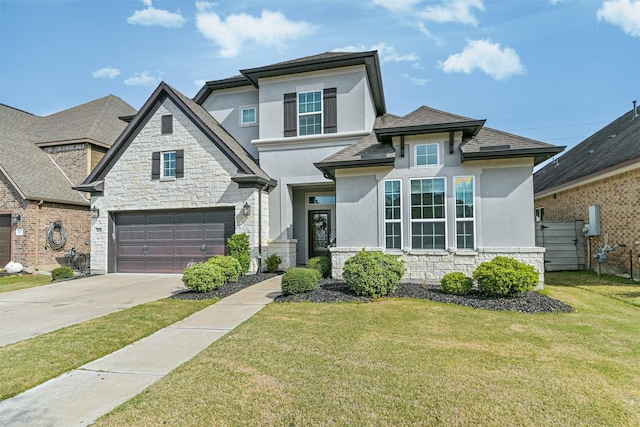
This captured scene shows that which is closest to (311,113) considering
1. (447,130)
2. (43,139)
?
(447,130)

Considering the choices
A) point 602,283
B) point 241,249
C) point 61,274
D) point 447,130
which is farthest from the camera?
point 61,274

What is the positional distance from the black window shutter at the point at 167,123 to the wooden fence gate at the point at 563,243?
14257 millimetres

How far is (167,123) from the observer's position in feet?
41.5

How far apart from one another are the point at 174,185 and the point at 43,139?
Answer: 10.8m

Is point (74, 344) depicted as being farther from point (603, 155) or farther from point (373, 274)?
point (603, 155)

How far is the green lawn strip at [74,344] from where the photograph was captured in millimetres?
→ 3988

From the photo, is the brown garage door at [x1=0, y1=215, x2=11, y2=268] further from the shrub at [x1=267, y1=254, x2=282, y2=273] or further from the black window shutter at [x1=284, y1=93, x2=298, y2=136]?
the black window shutter at [x1=284, y1=93, x2=298, y2=136]

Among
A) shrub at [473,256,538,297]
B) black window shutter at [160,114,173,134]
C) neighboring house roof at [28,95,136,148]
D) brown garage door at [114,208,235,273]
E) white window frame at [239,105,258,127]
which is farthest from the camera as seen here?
neighboring house roof at [28,95,136,148]

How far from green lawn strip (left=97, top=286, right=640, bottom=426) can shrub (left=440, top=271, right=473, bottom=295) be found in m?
1.61

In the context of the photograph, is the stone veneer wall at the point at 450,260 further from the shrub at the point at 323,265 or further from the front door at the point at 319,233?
the front door at the point at 319,233

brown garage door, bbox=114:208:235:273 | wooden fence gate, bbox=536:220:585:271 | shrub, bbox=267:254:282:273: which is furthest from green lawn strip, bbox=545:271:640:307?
brown garage door, bbox=114:208:235:273

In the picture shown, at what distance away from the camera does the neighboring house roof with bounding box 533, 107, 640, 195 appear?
1067 cm

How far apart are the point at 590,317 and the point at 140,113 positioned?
1465cm

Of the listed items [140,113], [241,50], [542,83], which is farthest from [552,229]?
[140,113]
